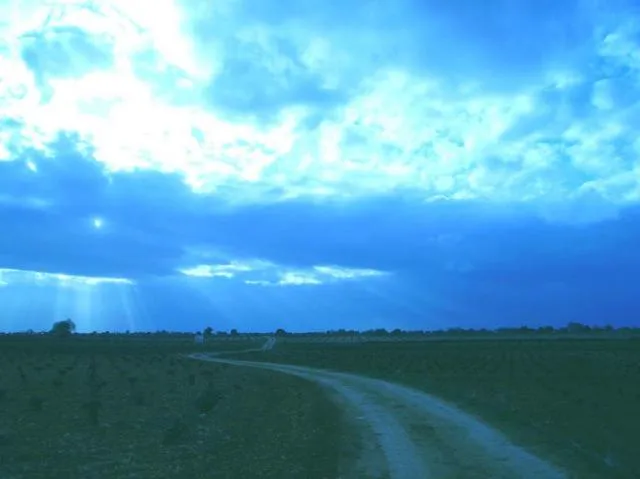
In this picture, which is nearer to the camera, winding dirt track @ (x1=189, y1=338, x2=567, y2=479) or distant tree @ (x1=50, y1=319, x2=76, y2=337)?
winding dirt track @ (x1=189, y1=338, x2=567, y2=479)

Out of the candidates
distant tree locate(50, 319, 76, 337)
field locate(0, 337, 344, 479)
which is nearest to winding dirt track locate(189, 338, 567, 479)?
field locate(0, 337, 344, 479)

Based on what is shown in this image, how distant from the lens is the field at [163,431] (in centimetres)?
1536

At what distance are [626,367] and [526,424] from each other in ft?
127

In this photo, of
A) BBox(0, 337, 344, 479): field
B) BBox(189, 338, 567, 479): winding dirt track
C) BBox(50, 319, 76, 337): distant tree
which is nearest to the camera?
BBox(189, 338, 567, 479): winding dirt track

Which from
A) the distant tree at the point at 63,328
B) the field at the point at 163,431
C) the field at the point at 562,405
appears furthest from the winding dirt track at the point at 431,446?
the distant tree at the point at 63,328

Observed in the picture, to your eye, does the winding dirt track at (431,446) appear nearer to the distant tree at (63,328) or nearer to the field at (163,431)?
the field at (163,431)

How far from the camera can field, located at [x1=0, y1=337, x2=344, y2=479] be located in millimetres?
15359

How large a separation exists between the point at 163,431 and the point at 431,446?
8.57m

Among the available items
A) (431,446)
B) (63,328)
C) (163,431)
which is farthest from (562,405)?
(63,328)

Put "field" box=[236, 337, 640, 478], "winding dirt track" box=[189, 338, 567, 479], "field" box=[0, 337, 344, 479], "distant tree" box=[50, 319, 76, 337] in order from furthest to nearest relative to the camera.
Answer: "distant tree" box=[50, 319, 76, 337] → "field" box=[236, 337, 640, 478] → "field" box=[0, 337, 344, 479] → "winding dirt track" box=[189, 338, 567, 479]

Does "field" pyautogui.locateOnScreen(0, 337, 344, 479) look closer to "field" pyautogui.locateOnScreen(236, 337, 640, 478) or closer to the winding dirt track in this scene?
the winding dirt track

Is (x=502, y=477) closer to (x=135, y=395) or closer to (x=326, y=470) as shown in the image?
(x=326, y=470)

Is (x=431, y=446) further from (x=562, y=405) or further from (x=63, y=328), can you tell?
(x=63, y=328)

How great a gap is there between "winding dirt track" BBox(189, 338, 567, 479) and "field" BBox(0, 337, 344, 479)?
1045 mm
